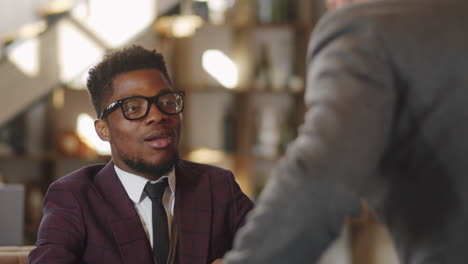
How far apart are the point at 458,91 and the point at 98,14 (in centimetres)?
458

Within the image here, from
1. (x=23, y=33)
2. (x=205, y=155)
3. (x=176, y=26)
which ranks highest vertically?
(x=23, y=33)

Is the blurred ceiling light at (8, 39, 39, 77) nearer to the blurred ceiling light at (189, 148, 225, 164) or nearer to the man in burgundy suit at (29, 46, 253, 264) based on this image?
the blurred ceiling light at (189, 148, 225, 164)

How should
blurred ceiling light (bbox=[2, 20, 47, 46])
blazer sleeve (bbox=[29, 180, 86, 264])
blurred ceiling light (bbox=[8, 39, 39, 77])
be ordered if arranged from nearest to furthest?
1. blazer sleeve (bbox=[29, 180, 86, 264])
2. blurred ceiling light (bbox=[8, 39, 39, 77])
3. blurred ceiling light (bbox=[2, 20, 47, 46])

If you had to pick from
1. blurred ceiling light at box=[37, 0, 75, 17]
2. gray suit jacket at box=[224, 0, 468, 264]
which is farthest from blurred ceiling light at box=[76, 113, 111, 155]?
gray suit jacket at box=[224, 0, 468, 264]

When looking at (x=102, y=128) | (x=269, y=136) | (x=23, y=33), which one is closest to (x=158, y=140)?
(x=102, y=128)

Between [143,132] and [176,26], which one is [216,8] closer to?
[176,26]

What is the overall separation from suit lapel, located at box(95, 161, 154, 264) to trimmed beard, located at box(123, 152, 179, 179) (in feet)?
0.16

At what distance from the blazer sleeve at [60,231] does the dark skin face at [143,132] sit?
5.2 inches

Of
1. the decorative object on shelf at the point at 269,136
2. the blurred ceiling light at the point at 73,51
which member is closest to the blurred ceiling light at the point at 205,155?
the decorative object on shelf at the point at 269,136

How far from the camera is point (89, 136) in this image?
5.04 m

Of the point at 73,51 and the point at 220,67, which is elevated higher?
the point at 73,51

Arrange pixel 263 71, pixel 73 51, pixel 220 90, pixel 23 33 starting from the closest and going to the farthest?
pixel 73 51, pixel 220 90, pixel 263 71, pixel 23 33

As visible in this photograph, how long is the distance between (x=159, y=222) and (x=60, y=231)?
19 centimetres

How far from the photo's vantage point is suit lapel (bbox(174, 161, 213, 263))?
4.39ft
